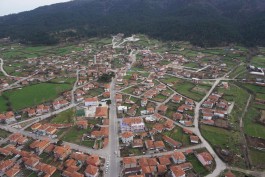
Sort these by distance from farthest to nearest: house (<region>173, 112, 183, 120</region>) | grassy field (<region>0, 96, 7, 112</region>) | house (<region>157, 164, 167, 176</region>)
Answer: grassy field (<region>0, 96, 7, 112</region>) → house (<region>173, 112, 183, 120</region>) → house (<region>157, 164, 167, 176</region>)

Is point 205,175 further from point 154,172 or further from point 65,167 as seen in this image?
point 65,167

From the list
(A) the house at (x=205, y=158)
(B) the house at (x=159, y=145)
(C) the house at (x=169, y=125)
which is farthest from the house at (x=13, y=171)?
(A) the house at (x=205, y=158)

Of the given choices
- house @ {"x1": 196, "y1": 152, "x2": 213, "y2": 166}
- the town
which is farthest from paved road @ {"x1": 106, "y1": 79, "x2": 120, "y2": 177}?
house @ {"x1": 196, "y1": 152, "x2": 213, "y2": 166}

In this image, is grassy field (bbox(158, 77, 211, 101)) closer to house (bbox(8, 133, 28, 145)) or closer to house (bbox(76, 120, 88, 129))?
house (bbox(76, 120, 88, 129))

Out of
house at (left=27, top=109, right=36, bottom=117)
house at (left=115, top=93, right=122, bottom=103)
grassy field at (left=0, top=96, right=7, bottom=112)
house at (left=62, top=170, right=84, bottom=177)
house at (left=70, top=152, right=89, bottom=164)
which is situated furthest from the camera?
house at (left=115, top=93, right=122, bottom=103)

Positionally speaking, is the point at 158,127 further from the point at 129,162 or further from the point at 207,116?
the point at 129,162

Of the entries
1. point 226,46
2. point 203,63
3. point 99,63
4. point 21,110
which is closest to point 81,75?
point 99,63
